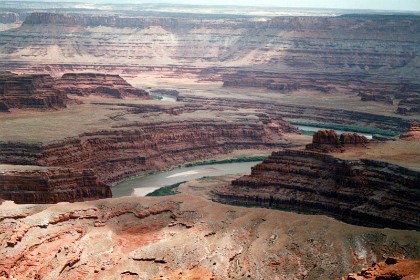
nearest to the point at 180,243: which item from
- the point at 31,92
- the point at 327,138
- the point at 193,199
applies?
the point at 193,199

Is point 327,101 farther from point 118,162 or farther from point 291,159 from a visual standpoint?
point 291,159

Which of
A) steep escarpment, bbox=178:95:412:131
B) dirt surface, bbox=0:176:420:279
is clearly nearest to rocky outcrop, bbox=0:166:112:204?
dirt surface, bbox=0:176:420:279

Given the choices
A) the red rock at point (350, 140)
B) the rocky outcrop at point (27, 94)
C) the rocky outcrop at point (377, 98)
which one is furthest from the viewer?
the rocky outcrop at point (377, 98)

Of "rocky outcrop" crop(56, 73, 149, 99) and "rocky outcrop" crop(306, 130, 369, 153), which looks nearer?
"rocky outcrop" crop(306, 130, 369, 153)

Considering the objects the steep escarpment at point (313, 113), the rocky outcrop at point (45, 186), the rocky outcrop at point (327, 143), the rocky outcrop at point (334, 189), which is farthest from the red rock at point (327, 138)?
the steep escarpment at point (313, 113)

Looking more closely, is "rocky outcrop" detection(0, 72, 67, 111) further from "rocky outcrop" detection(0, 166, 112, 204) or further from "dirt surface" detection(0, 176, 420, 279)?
"dirt surface" detection(0, 176, 420, 279)

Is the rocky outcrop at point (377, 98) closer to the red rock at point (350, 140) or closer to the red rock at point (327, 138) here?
the red rock at point (350, 140)
